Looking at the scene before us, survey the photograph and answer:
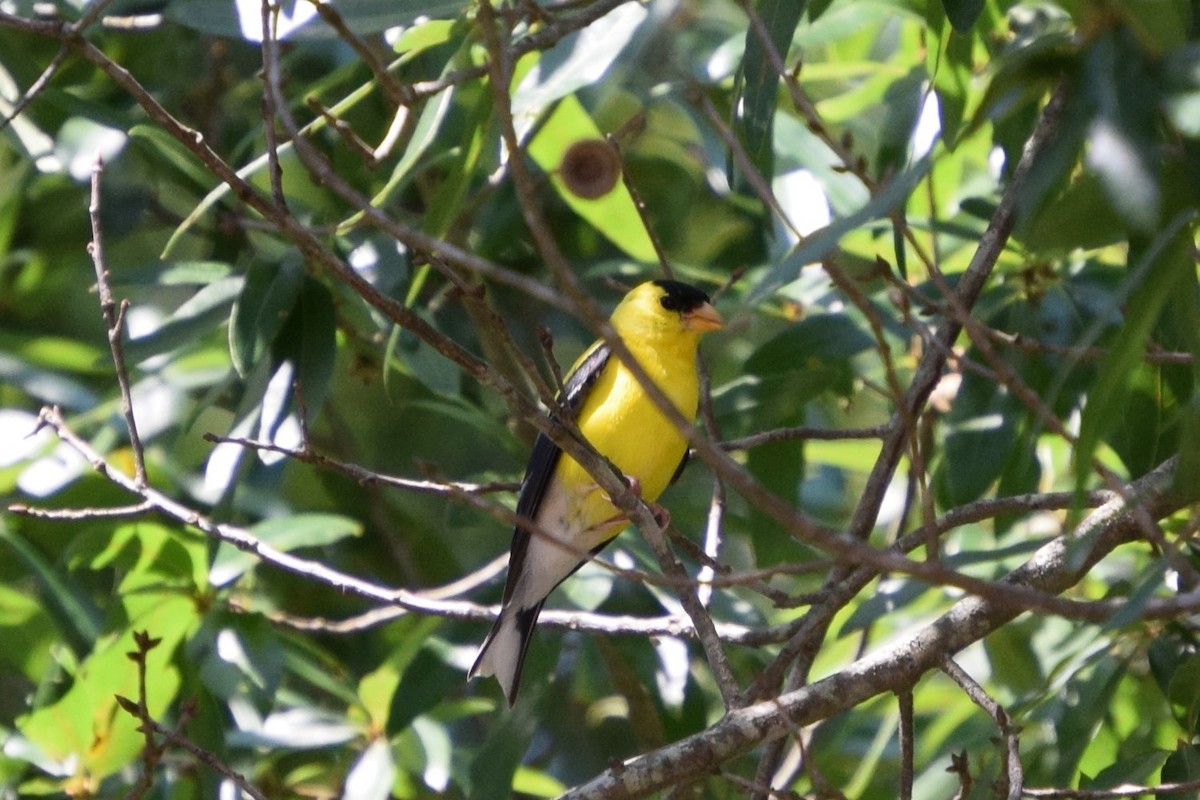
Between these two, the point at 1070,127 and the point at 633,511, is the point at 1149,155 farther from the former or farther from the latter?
the point at 633,511

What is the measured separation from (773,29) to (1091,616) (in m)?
1.38

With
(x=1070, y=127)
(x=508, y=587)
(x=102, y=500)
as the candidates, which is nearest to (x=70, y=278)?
(x=102, y=500)

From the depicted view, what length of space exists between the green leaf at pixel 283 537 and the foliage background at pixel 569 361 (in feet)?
0.06

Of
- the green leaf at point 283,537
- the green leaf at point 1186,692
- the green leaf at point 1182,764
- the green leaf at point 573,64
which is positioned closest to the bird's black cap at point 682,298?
the green leaf at point 573,64

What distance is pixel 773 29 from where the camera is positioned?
2.56 meters

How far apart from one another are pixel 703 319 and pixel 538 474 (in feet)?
2.34

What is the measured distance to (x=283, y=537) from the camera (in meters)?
3.69

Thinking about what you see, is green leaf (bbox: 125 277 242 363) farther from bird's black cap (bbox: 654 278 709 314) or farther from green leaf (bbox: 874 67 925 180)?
green leaf (bbox: 874 67 925 180)

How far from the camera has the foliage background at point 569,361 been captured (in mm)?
2031

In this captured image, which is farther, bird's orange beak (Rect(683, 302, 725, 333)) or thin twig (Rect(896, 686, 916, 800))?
bird's orange beak (Rect(683, 302, 725, 333))

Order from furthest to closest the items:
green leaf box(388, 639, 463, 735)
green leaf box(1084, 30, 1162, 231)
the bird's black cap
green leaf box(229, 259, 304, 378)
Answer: the bird's black cap < green leaf box(388, 639, 463, 735) < green leaf box(229, 259, 304, 378) < green leaf box(1084, 30, 1162, 231)

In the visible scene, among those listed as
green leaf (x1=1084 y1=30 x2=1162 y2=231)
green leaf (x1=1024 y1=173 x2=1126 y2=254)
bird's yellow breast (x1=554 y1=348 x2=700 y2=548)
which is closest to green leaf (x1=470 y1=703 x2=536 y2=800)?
bird's yellow breast (x1=554 y1=348 x2=700 y2=548)

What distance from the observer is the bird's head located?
157 inches

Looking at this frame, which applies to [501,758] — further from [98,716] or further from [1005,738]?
[1005,738]
